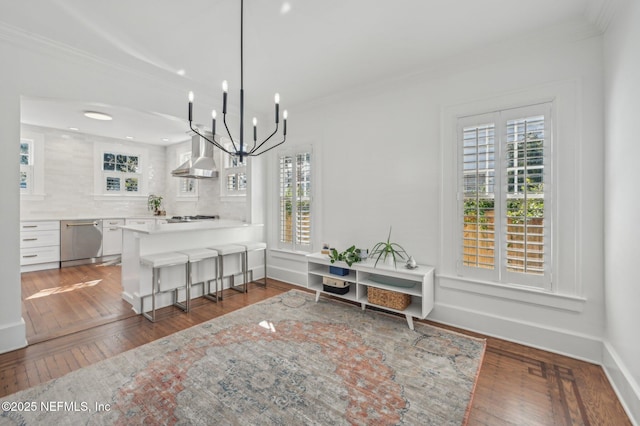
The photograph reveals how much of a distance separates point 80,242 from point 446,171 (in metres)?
6.79

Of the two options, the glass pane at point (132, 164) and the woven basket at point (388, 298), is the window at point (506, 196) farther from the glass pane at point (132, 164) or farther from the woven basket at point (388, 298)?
the glass pane at point (132, 164)

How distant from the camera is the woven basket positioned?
3.00 m

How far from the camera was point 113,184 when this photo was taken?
671cm

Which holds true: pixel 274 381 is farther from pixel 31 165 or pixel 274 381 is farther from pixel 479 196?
pixel 31 165

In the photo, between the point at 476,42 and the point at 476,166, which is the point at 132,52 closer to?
the point at 476,42

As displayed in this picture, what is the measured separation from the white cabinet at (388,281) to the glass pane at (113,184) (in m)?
5.75

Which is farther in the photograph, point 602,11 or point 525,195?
point 525,195

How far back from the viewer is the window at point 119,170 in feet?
21.1

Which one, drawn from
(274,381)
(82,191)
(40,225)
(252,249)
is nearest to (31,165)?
(82,191)

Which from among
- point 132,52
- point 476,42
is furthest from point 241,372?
point 476,42

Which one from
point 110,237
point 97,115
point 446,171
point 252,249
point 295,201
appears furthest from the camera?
point 110,237

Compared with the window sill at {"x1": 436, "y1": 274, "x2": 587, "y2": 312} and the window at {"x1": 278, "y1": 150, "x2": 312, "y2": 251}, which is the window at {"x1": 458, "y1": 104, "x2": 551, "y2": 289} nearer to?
the window sill at {"x1": 436, "y1": 274, "x2": 587, "y2": 312}

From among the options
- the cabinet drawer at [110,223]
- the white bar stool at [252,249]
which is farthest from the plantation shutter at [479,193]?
the cabinet drawer at [110,223]

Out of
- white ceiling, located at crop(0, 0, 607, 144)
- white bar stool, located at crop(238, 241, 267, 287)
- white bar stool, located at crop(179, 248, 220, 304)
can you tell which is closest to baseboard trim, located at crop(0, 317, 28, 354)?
white bar stool, located at crop(179, 248, 220, 304)
